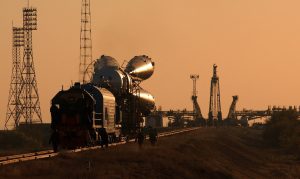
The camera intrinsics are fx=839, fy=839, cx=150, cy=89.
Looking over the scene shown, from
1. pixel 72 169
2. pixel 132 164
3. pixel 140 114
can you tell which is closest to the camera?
pixel 72 169

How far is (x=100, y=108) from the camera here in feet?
187

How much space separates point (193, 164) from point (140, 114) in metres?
24.1

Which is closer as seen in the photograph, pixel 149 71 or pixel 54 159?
pixel 54 159

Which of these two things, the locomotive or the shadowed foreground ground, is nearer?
the shadowed foreground ground

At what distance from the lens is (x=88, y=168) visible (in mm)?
39469

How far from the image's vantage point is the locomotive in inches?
2077

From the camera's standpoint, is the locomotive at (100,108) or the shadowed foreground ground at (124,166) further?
the locomotive at (100,108)

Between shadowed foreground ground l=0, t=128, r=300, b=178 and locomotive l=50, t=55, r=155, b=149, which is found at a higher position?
locomotive l=50, t=55, r=155, b=149

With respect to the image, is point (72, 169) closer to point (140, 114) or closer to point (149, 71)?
point (140, 114)

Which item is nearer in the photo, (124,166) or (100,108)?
(124,166)

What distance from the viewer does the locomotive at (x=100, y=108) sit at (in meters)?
52.8

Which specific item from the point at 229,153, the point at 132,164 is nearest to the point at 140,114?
the point at 229,153

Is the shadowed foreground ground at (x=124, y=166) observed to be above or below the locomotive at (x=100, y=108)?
below

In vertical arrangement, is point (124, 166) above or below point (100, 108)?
below
